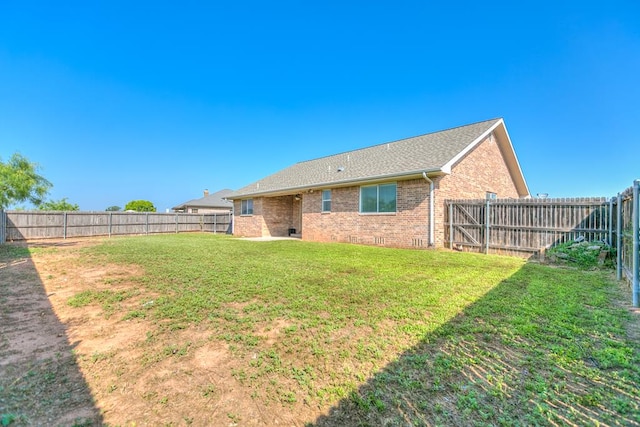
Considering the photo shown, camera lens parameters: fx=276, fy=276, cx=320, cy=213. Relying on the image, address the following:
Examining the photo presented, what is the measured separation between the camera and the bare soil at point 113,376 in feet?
6.52

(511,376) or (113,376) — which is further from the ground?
(511,376)

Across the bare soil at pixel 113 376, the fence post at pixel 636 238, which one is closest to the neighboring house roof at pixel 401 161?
the fence post at pixel 636 238

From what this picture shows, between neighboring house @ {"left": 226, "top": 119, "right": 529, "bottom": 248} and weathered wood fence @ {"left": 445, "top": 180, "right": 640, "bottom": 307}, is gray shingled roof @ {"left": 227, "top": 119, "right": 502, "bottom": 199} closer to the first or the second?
neighboring house @ {"left": 226, "top": 119, "right": 529, "bottom": 248}

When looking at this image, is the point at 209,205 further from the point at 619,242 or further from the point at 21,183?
the point at 619,242

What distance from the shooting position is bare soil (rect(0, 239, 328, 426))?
1987 millimetres

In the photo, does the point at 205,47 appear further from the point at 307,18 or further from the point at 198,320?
the point at 198,320

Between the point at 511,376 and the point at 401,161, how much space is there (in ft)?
35.3

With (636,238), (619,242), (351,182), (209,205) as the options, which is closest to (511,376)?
(636,238)

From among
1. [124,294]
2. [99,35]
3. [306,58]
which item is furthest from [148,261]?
[306,58]

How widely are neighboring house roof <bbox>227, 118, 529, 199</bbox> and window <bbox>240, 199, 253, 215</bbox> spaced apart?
63cm

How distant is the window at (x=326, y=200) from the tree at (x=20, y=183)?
1653 cm

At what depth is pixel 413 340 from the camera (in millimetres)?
3070

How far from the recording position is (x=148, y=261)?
818 centimetres

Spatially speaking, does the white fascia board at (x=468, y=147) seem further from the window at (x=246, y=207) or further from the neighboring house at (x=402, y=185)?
the window at (x=246, y=207)
